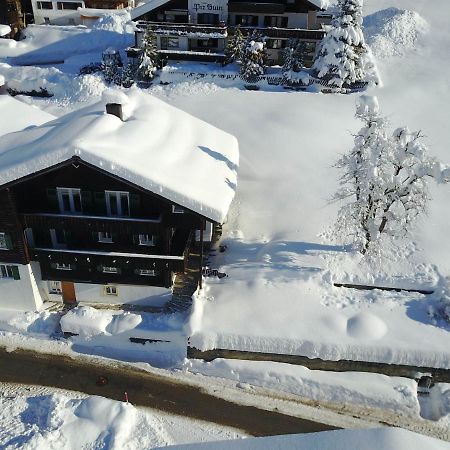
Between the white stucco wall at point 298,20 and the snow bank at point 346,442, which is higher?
→ the white stucco wall at point 298,20

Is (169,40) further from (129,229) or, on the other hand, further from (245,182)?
(129,229)

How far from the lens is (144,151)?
2233 cm

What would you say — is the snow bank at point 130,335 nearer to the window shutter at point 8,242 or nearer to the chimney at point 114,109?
the window shutter at point 8,242

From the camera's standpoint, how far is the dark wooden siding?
2191cm

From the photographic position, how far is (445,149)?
38.8m

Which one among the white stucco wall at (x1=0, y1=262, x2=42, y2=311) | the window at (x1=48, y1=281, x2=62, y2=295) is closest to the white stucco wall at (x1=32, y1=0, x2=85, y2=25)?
the window at (x1=48, y1=281, x2=62, y2=295)

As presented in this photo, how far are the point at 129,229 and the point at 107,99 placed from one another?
7.33 metres

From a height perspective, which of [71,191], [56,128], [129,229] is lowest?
[129,229]

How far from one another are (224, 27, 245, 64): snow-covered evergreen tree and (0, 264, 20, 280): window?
106ft

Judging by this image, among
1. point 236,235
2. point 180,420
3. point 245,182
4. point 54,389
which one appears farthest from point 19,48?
point 180,420

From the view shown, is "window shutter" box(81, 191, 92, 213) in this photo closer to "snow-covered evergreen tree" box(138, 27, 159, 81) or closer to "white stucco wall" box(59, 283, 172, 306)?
"white stucco wall" box(59, 283, 172, 306)

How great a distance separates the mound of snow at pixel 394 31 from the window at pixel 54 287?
4298 centimetres

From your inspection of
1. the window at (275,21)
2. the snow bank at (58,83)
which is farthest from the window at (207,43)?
the snow bank at (58,83)

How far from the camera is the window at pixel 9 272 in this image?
24359 mm
